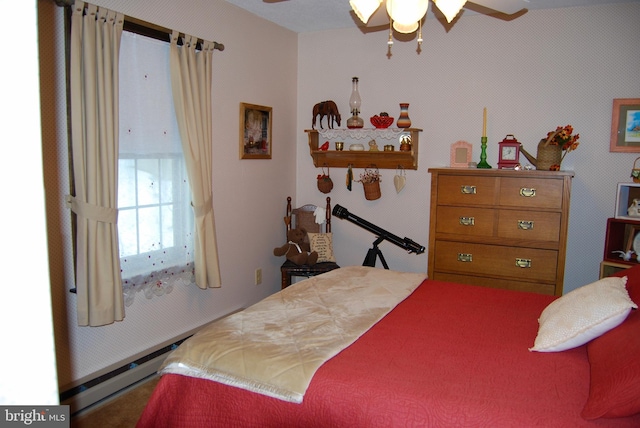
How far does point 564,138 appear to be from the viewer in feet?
10.4

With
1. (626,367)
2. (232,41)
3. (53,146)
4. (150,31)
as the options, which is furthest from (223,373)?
(232,41)

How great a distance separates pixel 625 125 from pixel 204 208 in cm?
287

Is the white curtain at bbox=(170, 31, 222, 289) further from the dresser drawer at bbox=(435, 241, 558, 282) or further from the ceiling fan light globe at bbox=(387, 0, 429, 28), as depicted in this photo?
the dresser drawer at bbox=(435, 241, 558, 282)

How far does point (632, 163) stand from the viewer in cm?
322

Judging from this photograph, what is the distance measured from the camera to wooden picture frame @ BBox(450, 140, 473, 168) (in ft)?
→ 12.0

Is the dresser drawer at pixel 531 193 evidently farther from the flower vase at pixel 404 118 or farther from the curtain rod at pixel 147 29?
the curtain rod at pixel 147 29

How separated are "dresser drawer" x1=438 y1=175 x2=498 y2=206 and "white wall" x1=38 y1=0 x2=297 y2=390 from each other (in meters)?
1.43

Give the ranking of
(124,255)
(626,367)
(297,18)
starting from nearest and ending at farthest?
(626,367)
(124,255)
(297,18)

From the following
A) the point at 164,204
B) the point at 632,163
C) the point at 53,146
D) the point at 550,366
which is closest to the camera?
the point at 550,366

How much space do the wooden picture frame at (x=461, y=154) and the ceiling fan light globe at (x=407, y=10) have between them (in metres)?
1.88

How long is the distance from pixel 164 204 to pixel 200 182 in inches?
10.4

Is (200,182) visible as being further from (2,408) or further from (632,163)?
(632,163)

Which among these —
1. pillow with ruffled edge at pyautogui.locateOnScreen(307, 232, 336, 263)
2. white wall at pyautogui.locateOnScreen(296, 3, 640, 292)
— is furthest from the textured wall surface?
pillow with ruffled edge at pyautogui.locateOnScreen(307, 232, 336, 263)

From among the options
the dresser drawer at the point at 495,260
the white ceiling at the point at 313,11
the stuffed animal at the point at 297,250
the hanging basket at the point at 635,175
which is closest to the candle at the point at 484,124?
the white ceiling at the point at 313,11
